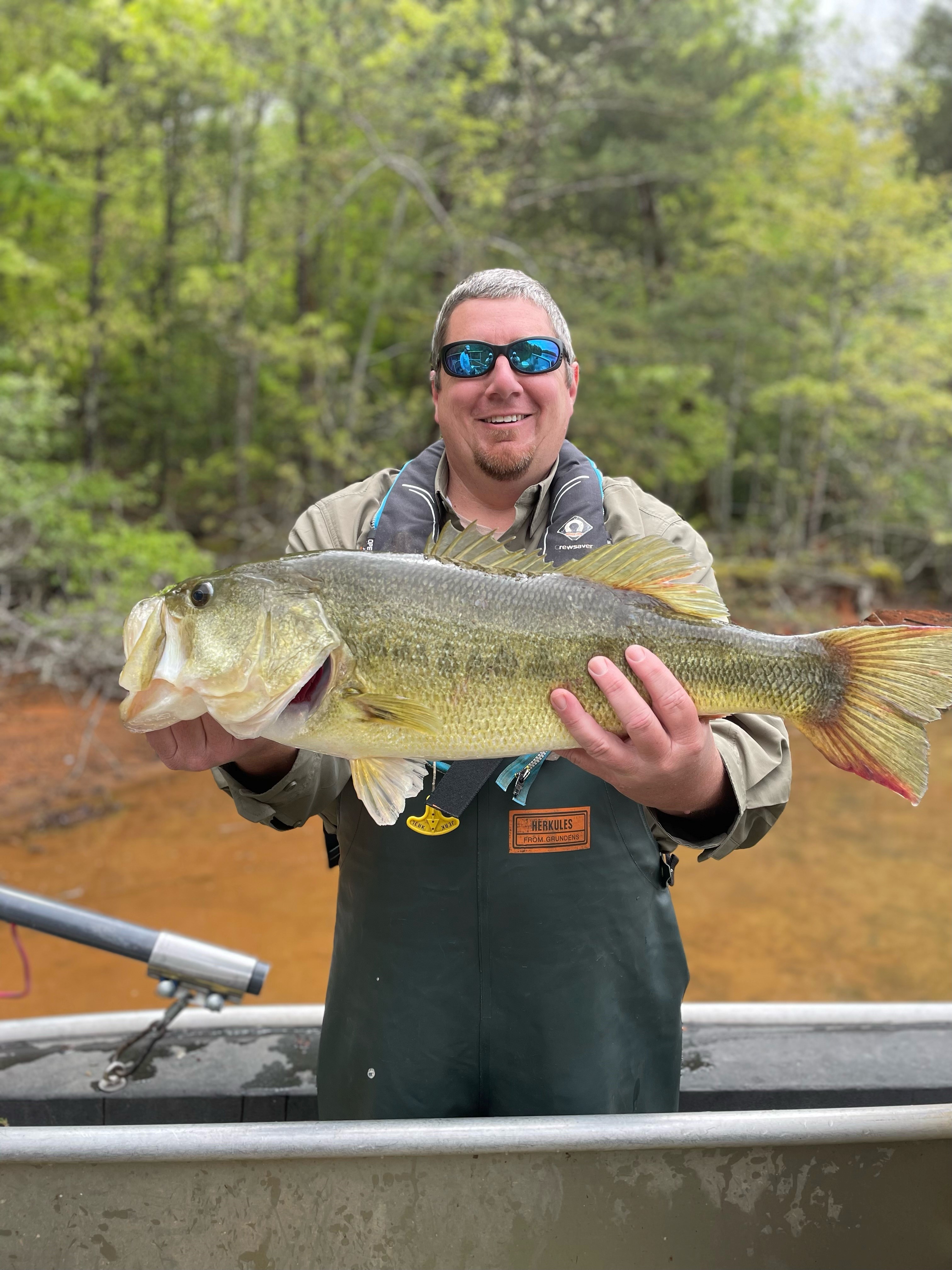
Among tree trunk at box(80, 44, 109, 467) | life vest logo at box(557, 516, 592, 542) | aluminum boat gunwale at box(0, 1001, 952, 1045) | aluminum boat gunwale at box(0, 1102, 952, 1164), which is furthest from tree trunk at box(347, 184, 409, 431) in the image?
aluminum boat gunwale at box(0, 1102, 952, 1164)

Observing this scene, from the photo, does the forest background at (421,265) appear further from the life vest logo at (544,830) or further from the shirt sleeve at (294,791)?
the life vest logo at (544,830)

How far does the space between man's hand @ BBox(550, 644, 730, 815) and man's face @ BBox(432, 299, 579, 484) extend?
742 millimetres

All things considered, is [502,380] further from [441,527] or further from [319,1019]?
[319,1019]

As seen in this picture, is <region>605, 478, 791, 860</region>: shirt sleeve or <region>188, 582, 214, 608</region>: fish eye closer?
<region>188, 582, 214, 608</region>: fish eye

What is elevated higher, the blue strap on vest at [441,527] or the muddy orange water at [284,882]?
the blue strap on vest at [441,527]

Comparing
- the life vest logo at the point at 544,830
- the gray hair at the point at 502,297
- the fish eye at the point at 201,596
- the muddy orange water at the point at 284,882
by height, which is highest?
the gray hair at the point at 502,297

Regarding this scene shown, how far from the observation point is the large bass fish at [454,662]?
6.54 ft

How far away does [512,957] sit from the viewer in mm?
2314

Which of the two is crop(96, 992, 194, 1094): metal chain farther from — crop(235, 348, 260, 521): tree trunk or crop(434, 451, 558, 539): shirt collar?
crop(235, 348, 260, 521): tree trunk

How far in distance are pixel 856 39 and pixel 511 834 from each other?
27.1 metres

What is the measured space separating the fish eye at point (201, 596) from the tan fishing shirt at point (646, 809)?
0.99 ft

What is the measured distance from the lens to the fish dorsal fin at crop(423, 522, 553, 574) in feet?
6.95

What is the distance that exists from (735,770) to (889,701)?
37cm

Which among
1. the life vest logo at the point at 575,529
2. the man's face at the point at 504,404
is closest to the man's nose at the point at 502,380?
the man's face at the point at 504,404
